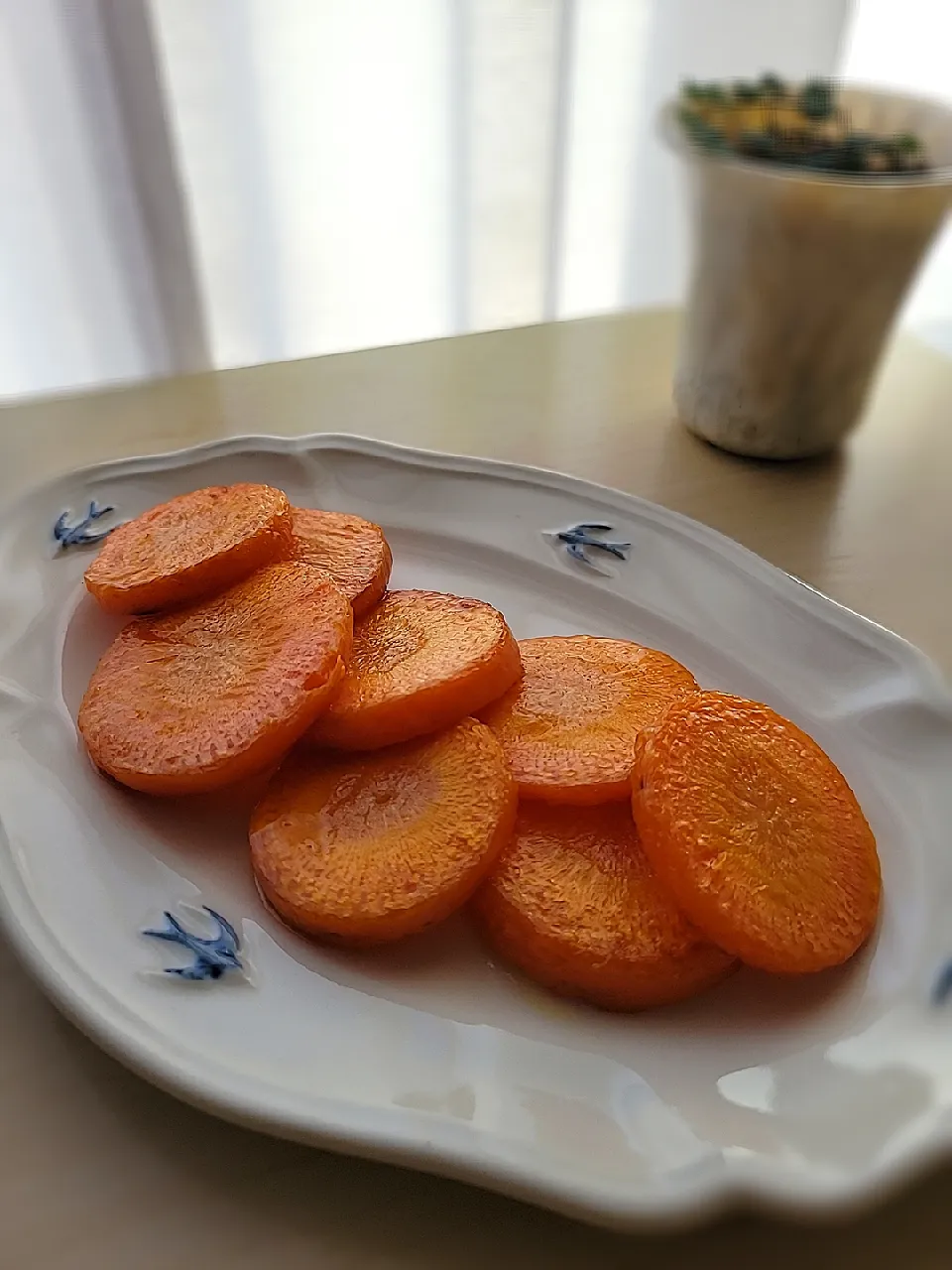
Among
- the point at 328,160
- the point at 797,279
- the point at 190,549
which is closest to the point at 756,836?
the point at 190,549

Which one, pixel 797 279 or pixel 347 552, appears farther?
pixel 797 279

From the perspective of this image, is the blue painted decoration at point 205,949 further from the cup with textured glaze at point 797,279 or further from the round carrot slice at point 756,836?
the cup with textured glaze at point 797,279

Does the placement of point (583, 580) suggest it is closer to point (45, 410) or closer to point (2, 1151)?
point (2, 1151)

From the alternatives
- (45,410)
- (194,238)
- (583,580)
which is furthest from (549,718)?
(194,238)

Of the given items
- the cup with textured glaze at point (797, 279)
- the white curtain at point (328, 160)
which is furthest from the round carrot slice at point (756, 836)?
the white curtain at point (328, 160)

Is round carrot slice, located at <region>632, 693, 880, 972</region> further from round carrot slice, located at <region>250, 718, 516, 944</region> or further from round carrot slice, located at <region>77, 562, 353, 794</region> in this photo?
round carrot slice, located at <region>77, 562, 353, 794</region>

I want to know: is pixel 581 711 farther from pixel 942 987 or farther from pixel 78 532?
pixel 78 532
